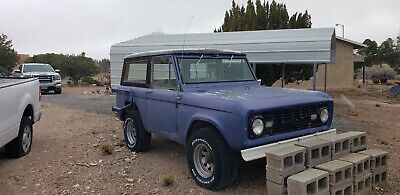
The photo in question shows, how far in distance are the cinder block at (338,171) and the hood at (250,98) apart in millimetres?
898

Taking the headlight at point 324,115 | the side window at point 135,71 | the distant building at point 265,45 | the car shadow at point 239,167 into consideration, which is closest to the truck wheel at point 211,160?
the car shadow at point 239,167

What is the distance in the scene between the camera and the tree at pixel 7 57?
99.7 ft

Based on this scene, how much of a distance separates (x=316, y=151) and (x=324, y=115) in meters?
0.88

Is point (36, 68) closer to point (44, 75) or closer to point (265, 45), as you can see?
point (44, 75)

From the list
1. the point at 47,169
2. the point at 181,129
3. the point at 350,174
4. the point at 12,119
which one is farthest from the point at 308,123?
the point at 12,119

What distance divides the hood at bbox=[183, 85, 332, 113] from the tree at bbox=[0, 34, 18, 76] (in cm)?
2837

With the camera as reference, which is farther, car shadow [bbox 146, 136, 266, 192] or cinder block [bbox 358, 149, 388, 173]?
car shadow [bbox 146, 136, 266, 192]

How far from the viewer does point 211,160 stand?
521cm

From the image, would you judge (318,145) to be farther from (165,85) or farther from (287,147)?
(165,85)

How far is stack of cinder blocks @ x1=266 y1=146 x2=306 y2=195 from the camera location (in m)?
4.46

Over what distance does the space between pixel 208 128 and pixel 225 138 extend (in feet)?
1.34

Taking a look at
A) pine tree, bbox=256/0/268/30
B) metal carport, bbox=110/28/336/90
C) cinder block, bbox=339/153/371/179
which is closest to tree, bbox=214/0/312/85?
pine tree, bbox=256/0/268/30

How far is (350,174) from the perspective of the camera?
4738 mm

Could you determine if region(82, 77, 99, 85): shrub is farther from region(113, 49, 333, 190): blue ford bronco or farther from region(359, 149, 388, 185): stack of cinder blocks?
region(359, 149, 388, 185): stack of cinder blocks
